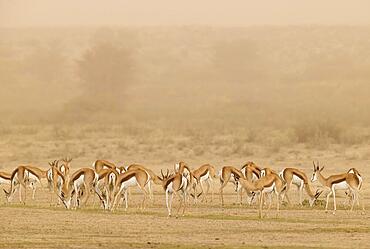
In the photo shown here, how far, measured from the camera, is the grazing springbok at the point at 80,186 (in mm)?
27719

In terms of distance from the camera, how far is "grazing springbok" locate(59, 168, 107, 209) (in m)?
27.7

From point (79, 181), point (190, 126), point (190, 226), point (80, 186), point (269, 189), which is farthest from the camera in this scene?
point (190, 126)

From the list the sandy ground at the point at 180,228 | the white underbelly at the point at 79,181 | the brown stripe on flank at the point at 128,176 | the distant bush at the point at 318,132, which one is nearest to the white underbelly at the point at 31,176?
the sandy ground at the point at 180,228

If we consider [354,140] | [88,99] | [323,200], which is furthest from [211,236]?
[88,99]

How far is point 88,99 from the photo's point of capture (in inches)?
2537

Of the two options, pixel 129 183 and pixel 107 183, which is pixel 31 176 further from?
pixel 129 183

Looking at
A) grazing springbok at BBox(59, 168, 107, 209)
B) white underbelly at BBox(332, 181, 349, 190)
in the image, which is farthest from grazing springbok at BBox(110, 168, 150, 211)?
white underbelly at BBox(332, 181, 349, 190)

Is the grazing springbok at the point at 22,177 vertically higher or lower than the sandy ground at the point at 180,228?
higher

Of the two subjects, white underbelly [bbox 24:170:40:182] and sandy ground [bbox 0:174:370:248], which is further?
white underbelly [bbox 24:170:40:182]

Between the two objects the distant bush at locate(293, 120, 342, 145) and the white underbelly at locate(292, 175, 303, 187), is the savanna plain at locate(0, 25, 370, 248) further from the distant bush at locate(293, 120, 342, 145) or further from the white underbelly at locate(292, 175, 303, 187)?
the white underbelly at locate(292, 175, 303, 187)

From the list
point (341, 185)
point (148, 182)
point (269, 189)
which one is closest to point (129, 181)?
point (148, 182)

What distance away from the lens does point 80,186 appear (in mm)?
28828

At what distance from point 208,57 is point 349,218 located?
71974mm

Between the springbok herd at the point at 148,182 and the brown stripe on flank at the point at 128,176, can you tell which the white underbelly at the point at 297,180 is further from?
the brown stripe on flank at the point at 128,176
